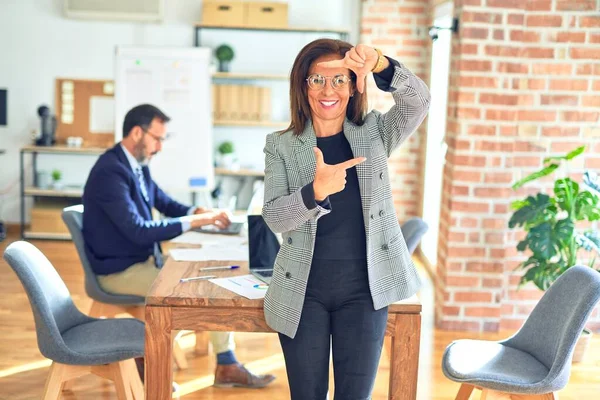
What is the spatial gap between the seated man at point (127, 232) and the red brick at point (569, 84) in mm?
2112

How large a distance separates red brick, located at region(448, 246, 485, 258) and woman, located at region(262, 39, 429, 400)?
2477 millimetres

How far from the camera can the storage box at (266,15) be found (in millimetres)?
7031

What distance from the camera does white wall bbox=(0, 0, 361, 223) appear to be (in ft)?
24.1

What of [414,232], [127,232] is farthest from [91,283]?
[414,232]

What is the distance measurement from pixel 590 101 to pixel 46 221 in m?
4.60

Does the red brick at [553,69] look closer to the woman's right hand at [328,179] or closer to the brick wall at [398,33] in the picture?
the brick wall at [398,33]

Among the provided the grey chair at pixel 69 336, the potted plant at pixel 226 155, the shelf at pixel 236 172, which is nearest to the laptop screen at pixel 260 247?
the grey chair at pixel 69 336

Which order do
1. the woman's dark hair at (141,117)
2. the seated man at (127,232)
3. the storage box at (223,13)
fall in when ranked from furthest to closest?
the storage box at (223,13) → the woman's dark hair at (141,117) → the seated man at (127,232)

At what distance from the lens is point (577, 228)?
4793mm

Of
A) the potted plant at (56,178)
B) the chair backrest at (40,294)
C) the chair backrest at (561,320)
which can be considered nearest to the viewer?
the chair backrest at (561,320)

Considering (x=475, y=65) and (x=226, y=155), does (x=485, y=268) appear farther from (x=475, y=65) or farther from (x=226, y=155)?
(x=226, y=155)

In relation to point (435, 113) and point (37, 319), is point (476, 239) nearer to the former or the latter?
point (435, 113)

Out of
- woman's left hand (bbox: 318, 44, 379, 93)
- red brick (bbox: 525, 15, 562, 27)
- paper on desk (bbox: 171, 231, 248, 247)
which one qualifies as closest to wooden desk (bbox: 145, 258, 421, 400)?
woman's left hand (bbox: 318, 44, 379, 93)

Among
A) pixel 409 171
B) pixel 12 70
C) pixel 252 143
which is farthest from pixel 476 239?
pixel 12 70
